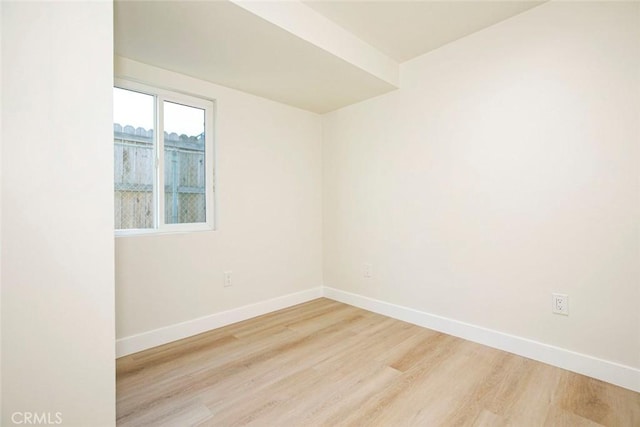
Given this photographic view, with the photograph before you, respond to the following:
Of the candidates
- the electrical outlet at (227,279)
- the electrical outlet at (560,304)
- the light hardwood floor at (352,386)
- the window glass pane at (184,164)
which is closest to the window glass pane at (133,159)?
the window glass pane at (184,164)

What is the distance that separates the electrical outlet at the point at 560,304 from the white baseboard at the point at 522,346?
Result: 0.24m

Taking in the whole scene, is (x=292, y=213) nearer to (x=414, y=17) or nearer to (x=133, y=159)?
(x=133, y=159)

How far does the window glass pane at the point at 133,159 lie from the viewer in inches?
83.4

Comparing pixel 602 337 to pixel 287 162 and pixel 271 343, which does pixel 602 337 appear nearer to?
pixel 271 343

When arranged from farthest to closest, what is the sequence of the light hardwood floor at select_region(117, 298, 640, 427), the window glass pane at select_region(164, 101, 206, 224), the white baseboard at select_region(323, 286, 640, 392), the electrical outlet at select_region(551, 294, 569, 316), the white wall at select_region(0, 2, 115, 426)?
the window glass pane at select_region(164, 101, 206, 224) → the electrical outlet at select_region(551, 294, 569, 316) → the white baseboard at select_region(323, 286, 640, 392) → the light hardwood floor at select_region(117, 298, 640, 427) → the white wall at select_region(0, 2, 115, 426)

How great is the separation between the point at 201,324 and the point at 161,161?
139 centimetres

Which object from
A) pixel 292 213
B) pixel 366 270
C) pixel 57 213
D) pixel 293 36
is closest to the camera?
pixel 57 213

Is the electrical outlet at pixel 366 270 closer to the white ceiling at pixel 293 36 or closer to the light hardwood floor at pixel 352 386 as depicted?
the light hardwood floor at pixel 352 386

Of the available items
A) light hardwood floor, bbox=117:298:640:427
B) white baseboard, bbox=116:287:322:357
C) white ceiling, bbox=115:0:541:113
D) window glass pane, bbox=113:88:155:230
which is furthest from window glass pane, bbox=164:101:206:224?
light hardwood floor, bbox=117:298:640:427

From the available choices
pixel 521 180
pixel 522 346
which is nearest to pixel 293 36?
pixel 521 180

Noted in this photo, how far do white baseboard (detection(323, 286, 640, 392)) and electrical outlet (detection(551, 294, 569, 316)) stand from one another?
0.24 metres

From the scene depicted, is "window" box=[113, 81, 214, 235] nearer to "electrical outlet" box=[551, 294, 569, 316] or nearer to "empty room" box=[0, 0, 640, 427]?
"empty room" box=[0, 0, 640, 427]

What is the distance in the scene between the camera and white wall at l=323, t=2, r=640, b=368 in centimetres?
163

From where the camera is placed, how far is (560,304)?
1825 mm
